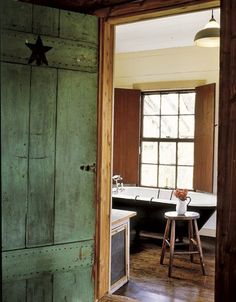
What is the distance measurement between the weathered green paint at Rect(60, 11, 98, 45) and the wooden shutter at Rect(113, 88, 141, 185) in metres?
3.63

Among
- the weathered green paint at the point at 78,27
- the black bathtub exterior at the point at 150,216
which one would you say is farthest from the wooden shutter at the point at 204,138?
the weathered green paint at the point at 78,27

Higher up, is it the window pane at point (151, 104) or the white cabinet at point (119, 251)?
the window pane at point (151, 104)

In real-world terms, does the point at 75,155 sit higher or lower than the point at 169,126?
lower

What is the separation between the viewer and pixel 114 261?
142 inches

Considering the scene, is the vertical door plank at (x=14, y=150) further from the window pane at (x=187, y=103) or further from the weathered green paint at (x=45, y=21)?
the window pane at (x=187, y=103)

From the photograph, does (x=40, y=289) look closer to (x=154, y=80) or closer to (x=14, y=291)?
(x=14, y=291)

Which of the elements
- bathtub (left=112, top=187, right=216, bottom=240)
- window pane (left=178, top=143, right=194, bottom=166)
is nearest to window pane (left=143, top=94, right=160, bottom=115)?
window pane (left=178, top=143, right=194, bottom=166)

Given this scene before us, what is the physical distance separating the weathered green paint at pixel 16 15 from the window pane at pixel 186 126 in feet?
13.2

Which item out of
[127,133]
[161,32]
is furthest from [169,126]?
[161,32]

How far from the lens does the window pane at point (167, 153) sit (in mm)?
6395

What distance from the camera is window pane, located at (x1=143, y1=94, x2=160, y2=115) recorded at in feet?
21.3

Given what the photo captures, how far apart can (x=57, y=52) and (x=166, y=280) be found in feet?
8.41

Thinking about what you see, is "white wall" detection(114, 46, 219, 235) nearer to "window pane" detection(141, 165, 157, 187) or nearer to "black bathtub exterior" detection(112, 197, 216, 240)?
"black bathtub exterior" detection(112, 197, 216, 240)

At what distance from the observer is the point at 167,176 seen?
6.44m
